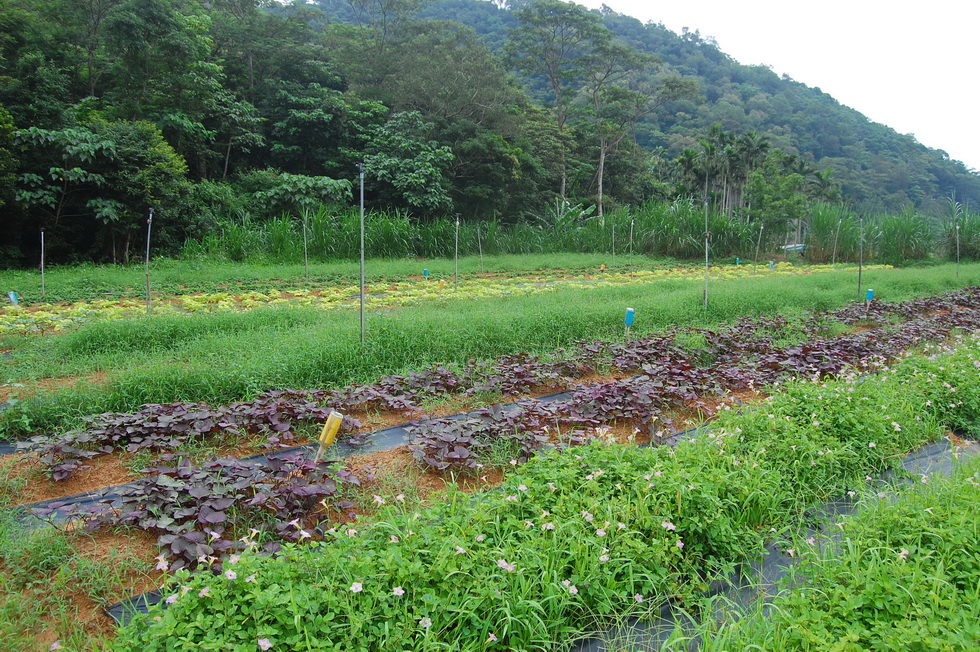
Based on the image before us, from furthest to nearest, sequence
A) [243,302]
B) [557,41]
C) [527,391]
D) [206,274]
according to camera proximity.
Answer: [557,41]
[206,274]
[243,302]
[527,391]

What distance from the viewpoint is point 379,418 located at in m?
4.42

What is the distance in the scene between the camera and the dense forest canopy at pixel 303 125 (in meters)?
13.7

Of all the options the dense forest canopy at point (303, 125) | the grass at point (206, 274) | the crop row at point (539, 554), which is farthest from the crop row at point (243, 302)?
the crop row at point (539, 554)

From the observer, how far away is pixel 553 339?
662cm

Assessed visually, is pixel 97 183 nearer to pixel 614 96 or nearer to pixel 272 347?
pixel 272 347

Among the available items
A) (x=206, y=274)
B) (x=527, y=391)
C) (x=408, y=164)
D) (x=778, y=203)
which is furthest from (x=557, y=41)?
(x=527, y=391)

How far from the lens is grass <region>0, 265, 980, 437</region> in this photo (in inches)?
173

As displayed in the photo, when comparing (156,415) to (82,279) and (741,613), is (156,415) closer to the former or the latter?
(741,613)

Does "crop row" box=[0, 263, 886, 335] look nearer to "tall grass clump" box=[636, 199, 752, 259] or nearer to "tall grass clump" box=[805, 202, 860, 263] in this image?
"tall grass clump" box=[636, 199, 752, 259]

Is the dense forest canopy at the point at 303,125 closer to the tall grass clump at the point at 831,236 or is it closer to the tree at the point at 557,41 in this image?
the tree at the point at 557,41

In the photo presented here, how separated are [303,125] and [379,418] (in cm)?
2060

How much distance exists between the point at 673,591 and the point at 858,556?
756mm

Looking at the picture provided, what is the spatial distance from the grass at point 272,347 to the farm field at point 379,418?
0.08 ft

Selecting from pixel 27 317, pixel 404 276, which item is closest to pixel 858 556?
pixel 27 317
